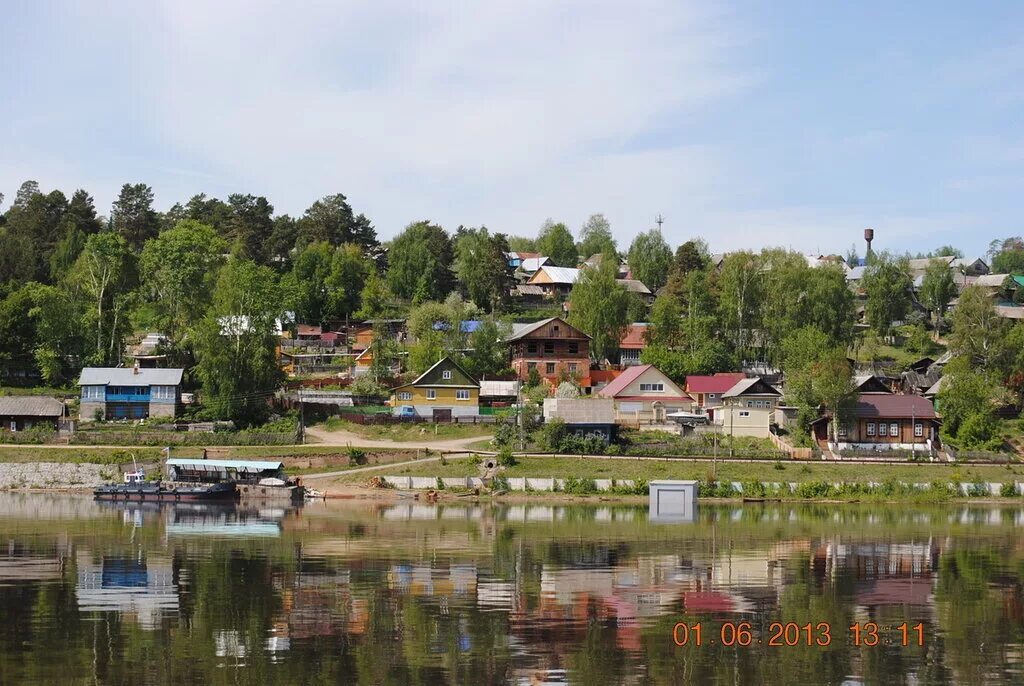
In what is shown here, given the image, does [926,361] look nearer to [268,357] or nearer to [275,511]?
[268,357]

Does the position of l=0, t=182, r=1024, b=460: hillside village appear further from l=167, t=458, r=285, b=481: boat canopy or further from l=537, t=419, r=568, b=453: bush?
l=167, t=458, r=285, b=481: boat canopy

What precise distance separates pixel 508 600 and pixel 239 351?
4745 cm

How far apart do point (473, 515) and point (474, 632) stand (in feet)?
85.9

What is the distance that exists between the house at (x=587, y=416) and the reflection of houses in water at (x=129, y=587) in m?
32.5

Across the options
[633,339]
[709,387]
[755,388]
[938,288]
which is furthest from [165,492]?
[938,288]

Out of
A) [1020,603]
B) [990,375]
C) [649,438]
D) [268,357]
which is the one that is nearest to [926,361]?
[990,375]

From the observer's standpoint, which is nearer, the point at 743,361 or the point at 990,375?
the point at 990,375

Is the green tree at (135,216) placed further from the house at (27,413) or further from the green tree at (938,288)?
the green tree at (938,288)

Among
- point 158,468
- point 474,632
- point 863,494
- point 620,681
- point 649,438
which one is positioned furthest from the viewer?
point 649,438

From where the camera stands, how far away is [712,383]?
8231cm

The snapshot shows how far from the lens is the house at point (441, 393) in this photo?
79.2 metres

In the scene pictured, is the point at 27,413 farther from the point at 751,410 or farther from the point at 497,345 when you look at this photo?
the point at 751,410

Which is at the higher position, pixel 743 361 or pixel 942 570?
pixel 743 361

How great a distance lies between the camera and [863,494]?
207 ft
